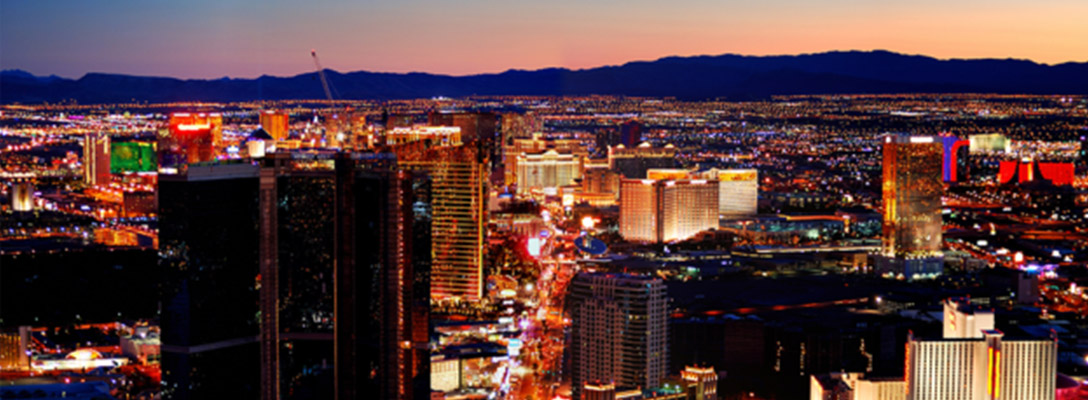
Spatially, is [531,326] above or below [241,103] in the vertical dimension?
below

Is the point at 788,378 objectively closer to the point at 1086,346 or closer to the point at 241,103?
the point at 1086,346

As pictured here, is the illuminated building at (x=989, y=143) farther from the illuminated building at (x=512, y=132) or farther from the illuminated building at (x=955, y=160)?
the illuminated building at (x=512, y=132)

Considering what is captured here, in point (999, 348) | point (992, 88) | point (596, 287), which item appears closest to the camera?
point (999, 348)

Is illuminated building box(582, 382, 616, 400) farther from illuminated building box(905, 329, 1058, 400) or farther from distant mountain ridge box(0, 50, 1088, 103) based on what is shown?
distant mountain ridge box(0, 50, 1088, 103)

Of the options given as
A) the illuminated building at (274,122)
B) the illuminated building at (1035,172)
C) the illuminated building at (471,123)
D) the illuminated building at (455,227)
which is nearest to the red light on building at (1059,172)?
the illuminated building at (1035,172)

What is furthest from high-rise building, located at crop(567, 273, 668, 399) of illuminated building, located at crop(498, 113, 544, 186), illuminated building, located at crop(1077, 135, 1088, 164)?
illuminated building, located at crop(1077, 135, 1088, 164)

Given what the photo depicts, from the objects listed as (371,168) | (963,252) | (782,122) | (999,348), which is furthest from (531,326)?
(782,122)

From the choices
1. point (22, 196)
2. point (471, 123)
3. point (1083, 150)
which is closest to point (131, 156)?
point (22, 196)

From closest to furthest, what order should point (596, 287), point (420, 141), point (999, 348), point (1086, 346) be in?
point (999, 348) < point (596, 287) < point (1086, 346) < point (420, 141)
